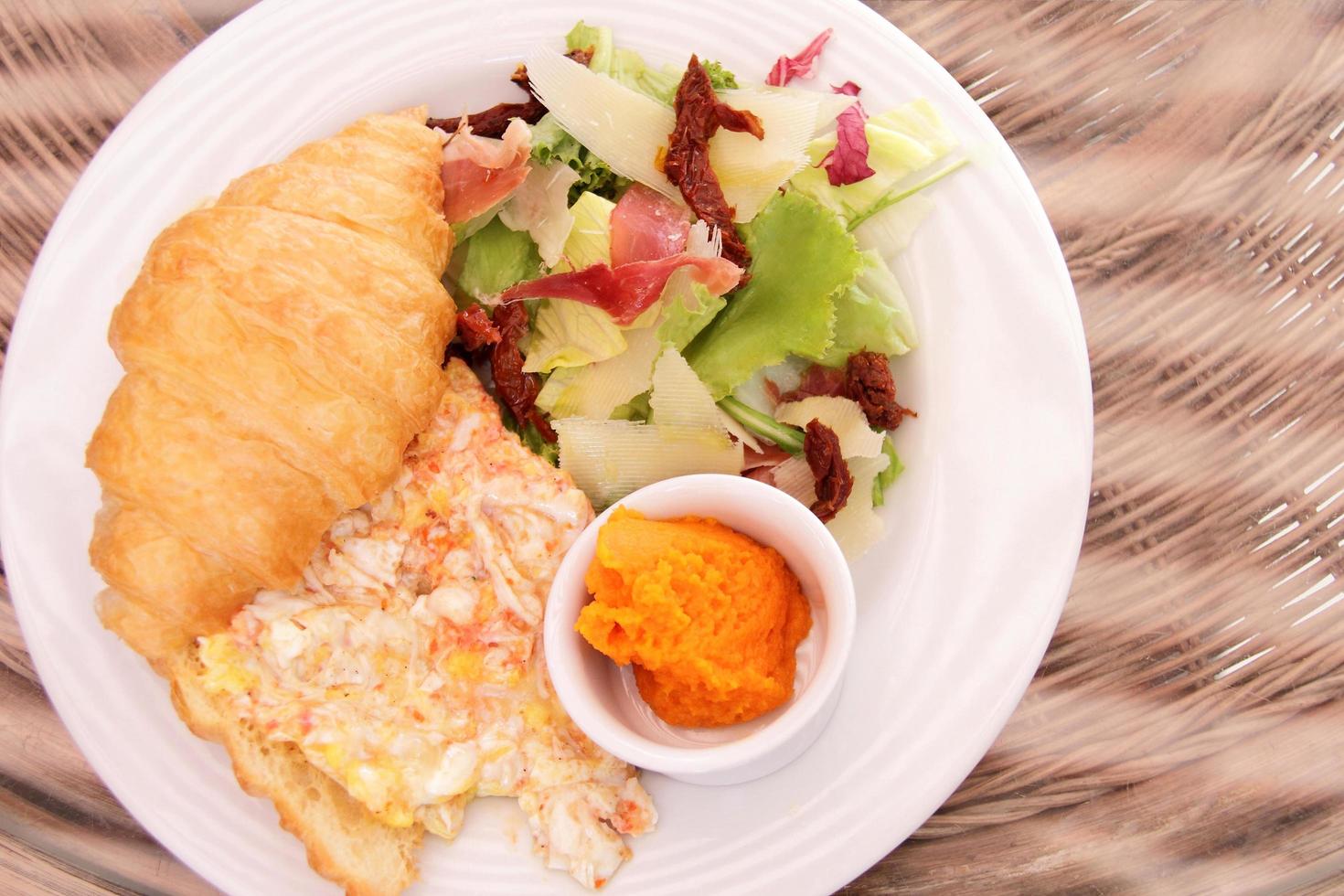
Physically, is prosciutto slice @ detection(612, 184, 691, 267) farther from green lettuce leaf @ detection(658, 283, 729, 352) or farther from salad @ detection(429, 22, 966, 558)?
green lettuce leaf @ detection(658, 283, 729, 352)

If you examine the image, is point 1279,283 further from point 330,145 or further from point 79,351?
point 79,351

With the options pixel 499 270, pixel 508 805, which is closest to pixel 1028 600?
pixel 508 805

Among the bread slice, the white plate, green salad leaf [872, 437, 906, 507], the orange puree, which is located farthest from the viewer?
green salad leaf [872, 437, 906, 507]

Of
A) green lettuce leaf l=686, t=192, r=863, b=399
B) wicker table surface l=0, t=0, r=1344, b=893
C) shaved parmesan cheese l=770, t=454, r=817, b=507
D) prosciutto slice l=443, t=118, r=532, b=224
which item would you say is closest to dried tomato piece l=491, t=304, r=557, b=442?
prosciutto slice l=443, t=118, r=532, b=224

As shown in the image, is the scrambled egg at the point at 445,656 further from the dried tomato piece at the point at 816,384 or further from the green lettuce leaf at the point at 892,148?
the green lettuce leaf at the point at 892,148

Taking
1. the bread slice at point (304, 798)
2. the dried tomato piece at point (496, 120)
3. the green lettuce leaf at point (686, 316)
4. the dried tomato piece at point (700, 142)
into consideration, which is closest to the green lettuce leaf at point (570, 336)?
the green lettuce leaf at point (686, 316)
